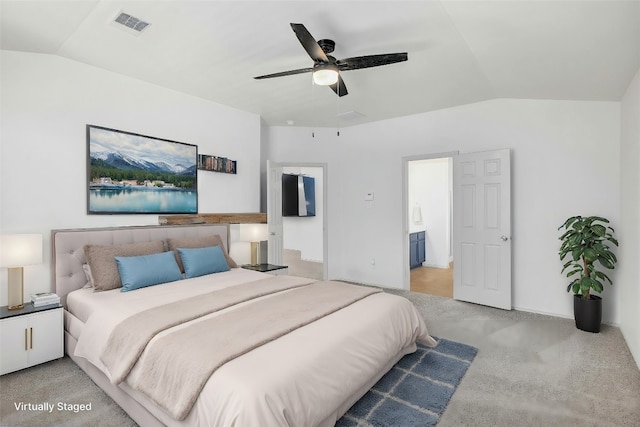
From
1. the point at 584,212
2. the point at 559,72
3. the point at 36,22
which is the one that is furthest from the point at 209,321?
the point at 584,212

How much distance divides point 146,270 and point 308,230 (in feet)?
18.2

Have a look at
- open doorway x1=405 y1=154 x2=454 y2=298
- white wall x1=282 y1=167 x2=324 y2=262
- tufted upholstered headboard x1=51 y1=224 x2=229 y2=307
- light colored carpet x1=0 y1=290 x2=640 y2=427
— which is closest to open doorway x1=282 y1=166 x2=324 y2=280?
white wall x1=282 y1=167 x2=324 y2=262

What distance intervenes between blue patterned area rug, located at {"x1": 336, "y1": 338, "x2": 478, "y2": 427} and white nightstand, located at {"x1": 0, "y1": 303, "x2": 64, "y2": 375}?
2.43 metres

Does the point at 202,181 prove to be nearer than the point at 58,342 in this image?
No

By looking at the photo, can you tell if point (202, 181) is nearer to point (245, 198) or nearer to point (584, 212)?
point (245, 198)

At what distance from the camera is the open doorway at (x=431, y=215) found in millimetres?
6883

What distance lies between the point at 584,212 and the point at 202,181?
15.1ft

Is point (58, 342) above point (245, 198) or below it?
below

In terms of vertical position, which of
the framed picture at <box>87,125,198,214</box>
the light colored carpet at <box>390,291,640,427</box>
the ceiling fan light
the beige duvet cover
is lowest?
the light colored carpet at <box>390,291,640,427</box>

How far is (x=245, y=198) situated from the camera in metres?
4.83

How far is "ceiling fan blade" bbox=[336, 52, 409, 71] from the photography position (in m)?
2.46

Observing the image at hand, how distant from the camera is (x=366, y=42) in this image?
9.45 ft

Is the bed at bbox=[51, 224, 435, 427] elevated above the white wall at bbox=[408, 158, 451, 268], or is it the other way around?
the white wall at bbox=[408, 158, 451, 268]

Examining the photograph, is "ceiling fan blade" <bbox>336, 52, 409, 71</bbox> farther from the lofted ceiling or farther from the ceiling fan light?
the lofted ceiling
